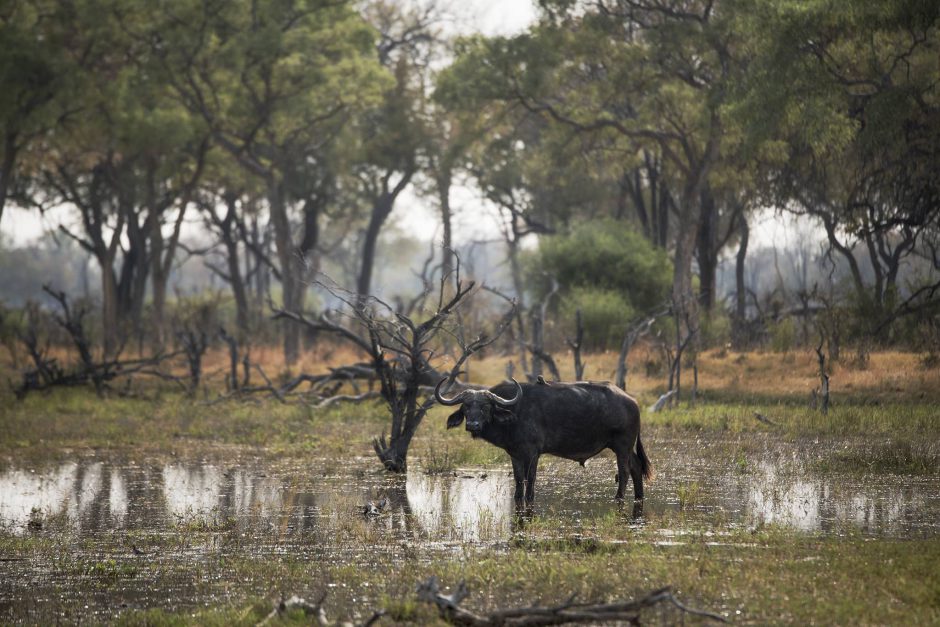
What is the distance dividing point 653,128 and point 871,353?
10173 mm

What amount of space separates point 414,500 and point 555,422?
1.81 metres

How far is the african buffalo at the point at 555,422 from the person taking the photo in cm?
1179

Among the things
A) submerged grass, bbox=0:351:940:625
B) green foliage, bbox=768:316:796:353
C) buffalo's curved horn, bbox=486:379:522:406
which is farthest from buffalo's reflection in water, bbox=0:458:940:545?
green foliage, bbox=768:316:796:353

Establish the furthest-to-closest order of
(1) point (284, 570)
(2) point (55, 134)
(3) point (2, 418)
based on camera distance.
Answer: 1. (2) point (55, 134)
2. (3) point (2, 418)
3. (1) point (284, 570)

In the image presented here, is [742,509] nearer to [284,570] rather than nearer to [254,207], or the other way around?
[284,570]

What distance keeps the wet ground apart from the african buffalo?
462 millimetres

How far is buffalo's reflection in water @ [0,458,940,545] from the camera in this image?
35.5 feet

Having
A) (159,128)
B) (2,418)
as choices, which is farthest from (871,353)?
(159,128)

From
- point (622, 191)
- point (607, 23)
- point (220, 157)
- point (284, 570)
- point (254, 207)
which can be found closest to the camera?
point (284, 570)

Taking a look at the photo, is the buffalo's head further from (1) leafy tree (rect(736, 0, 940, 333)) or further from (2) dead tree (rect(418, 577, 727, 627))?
(1) leafy tree (rect(736, 0, 940, 333))

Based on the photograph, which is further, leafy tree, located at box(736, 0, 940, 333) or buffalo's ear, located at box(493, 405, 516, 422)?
leafy tree, located at box(736, 0, 940, 333)

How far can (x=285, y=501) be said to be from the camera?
1252 cm

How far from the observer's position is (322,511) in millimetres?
11773

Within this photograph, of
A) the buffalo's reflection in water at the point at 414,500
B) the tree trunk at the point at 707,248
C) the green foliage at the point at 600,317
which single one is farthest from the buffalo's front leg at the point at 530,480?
the tree trunk at the point at 707,248
